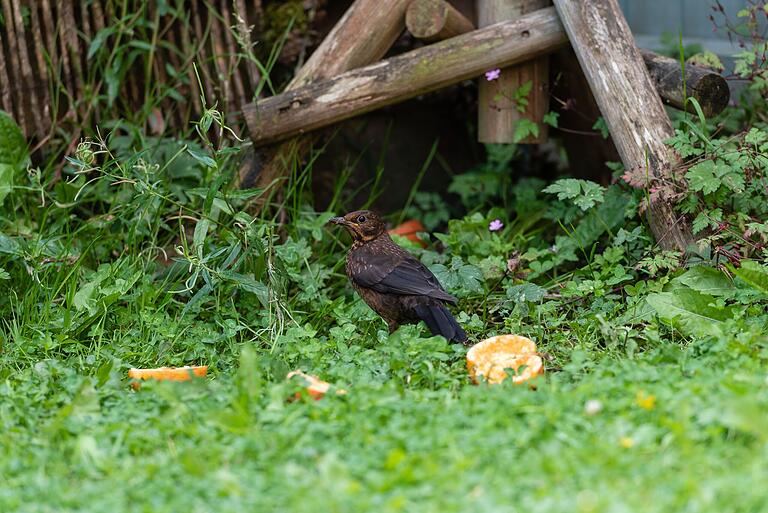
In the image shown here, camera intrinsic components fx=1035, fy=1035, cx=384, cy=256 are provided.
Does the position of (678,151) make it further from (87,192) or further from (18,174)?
(18,174)

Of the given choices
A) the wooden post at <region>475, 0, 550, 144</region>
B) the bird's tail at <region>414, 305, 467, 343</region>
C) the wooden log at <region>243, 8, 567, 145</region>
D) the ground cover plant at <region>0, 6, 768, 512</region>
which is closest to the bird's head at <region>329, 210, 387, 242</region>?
the ground cover plant at <region>0, 6, 768, 512</region>

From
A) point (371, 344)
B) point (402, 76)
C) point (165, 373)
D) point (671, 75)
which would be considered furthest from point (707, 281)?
point (165, 373)

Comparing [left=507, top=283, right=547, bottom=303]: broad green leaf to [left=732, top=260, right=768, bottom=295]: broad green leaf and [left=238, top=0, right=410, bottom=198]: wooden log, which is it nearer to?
[left=732, top=260, right=768, bottom=295]: broad green leaf

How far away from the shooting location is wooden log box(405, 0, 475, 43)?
6.13 m

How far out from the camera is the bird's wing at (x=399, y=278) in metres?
5.25

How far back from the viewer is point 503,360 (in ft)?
14.9

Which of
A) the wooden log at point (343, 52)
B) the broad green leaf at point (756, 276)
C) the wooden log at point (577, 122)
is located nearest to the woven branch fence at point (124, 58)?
the wooden log at point (343, 52)

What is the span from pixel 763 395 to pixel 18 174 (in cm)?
444

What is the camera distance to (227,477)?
10.3 feet

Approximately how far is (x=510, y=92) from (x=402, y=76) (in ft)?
2.54

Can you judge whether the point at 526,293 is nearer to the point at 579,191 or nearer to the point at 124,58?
the point at 579,191

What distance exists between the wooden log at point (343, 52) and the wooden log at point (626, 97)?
1.07m

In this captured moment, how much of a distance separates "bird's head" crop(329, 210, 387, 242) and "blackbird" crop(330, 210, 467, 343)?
2 cm

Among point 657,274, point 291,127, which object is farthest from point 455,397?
point 291,127
